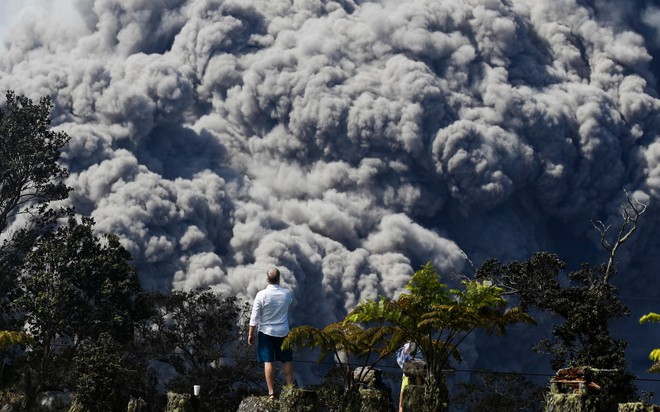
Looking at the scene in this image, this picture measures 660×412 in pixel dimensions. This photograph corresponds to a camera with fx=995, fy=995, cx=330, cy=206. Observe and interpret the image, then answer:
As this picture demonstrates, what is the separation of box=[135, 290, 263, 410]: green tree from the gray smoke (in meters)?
48.3

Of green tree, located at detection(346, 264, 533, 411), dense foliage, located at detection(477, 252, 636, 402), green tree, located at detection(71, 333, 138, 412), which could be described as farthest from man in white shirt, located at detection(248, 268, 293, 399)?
dense foliage, located at detection(477, 252, 636, 402)

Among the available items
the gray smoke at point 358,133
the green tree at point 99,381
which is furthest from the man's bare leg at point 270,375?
the gray smoke at point 358,133

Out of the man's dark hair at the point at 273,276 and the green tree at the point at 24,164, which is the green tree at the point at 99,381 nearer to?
the man's dark hair at the point at 273,276

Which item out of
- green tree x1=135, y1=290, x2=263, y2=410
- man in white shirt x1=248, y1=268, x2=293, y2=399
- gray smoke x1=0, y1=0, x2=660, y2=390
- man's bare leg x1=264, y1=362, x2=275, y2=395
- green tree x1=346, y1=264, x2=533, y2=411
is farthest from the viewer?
gray smoke x1=0, y1=0, x2=660, y2=390

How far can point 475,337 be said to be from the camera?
360 feet

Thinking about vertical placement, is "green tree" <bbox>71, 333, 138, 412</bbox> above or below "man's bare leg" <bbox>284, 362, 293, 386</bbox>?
below

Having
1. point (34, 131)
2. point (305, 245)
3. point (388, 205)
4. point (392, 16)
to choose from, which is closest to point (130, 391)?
point (34, 131)

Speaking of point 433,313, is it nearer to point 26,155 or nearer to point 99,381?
point 99,381

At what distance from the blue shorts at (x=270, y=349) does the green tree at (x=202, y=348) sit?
21.7 m

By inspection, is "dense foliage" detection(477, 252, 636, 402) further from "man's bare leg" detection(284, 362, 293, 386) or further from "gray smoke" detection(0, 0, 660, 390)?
"gray smoke" detection(0, 0, 660, 390)

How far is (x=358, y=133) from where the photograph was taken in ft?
322

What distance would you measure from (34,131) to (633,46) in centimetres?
7644

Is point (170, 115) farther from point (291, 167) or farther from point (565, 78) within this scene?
point (565, 78)

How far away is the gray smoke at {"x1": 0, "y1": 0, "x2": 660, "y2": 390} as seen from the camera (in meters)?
95.1
